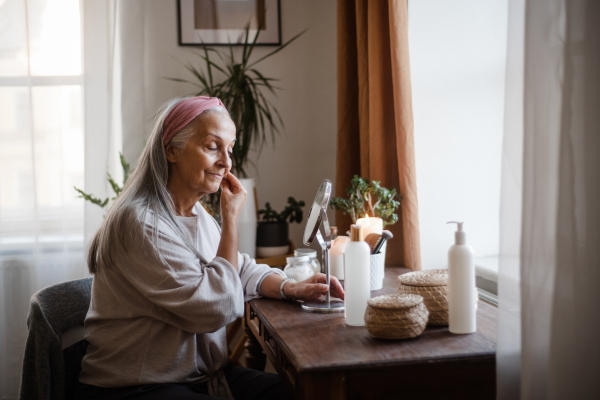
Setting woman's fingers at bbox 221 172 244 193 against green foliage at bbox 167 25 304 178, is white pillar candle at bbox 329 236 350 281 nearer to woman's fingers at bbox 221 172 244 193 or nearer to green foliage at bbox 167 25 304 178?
woman's fingers at bbox 221 172 244 193

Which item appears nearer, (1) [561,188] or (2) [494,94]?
(1) [561,188]

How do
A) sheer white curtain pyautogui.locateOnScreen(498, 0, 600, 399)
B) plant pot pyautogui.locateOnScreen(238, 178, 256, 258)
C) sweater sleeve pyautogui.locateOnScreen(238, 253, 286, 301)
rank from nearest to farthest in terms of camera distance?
sheer white curtain pyautogui.locateOnScreen(498, 0, 600, 399)
sweater sleeve pyautogui.locateOnScreen(238, 253, 286, 301)
plant pot pyautogui.locateOnScreen(238, 178, 256, 258)

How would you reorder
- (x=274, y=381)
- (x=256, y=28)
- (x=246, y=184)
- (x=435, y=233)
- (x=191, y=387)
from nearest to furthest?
1. (x=191, y=387)
2. (x=274, y=381)
3. (x=435, y=233)
4. (x=246, y=184)
5. (x=256, y=28)

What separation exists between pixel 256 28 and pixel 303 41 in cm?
27

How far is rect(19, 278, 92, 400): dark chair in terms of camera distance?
4.00 feet

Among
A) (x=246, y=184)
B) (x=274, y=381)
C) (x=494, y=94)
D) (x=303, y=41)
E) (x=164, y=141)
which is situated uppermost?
(x=303, y=41)

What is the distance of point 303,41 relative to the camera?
2.85 meters

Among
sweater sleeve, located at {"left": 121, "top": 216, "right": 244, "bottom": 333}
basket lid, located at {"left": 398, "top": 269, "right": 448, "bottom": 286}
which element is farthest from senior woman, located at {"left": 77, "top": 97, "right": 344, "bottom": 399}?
basket lid, located at {"left": 398, "top": 269, "right": 448, "bottom": 286}

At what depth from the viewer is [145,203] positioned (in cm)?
128

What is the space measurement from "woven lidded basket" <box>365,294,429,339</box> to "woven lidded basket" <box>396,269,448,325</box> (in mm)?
80

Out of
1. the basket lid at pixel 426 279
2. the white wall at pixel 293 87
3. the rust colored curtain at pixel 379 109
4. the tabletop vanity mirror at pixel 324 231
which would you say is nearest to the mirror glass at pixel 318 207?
the tabletop vanity mirror at pixel 324 231

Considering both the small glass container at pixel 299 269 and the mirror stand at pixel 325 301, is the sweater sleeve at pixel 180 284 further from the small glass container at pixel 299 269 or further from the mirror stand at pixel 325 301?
the small glass container at pixel 299 269

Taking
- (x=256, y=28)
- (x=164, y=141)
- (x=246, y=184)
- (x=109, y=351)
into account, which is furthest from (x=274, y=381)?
(x=256, y=28)

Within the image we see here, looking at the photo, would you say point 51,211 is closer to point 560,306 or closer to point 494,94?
point 494,94
